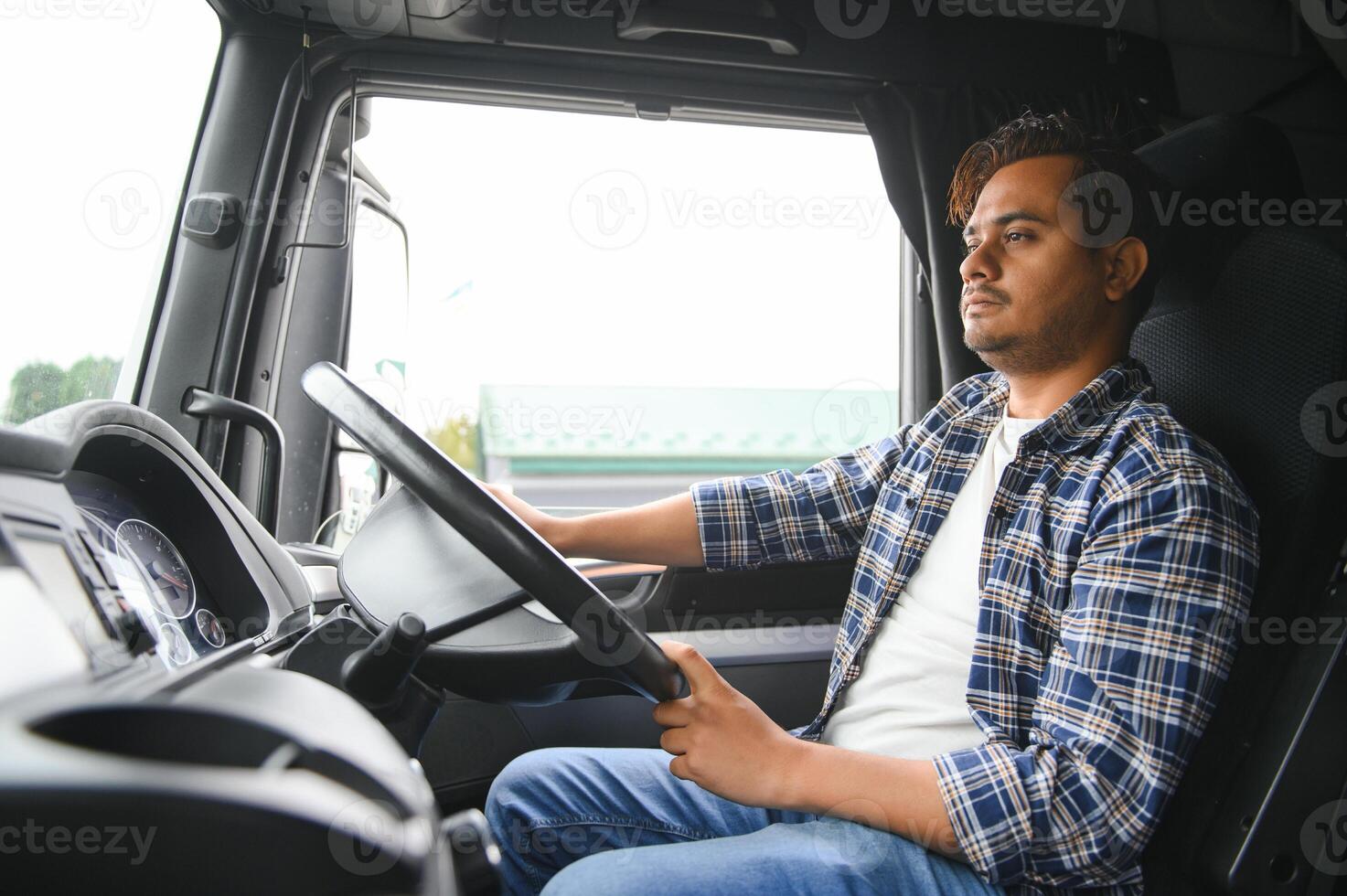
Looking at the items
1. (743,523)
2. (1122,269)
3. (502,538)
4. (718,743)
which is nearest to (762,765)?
(718,743)

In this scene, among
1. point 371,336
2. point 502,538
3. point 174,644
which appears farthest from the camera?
point 371,336

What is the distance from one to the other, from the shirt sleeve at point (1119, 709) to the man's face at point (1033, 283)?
344 mm

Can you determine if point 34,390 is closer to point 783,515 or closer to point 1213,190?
point 783,515

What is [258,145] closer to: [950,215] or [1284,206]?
[950,215]

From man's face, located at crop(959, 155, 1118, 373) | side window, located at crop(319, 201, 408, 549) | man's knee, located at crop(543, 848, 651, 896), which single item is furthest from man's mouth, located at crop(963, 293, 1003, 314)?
side window, located at crop(319, 201, 408, 549)

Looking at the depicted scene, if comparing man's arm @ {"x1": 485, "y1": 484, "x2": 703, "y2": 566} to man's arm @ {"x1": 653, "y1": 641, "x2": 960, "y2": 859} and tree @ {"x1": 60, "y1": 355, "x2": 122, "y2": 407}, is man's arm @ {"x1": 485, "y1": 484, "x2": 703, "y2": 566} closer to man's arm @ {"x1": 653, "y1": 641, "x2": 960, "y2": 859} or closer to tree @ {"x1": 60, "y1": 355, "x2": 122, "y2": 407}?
man's arm @ {"x1": 653, "y1": 641, "x2": 960, "y2": 859}

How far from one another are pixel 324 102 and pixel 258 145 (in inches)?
5.9

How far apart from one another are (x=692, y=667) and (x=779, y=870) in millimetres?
222

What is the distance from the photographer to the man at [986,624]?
0.93 m

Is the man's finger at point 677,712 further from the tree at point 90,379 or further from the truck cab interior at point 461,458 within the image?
the tree at point 90,379

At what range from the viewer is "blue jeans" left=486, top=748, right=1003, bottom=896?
93 centimetres

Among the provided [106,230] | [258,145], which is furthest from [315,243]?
[106,230]

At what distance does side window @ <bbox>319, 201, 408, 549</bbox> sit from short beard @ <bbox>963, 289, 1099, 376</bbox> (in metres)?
1.26

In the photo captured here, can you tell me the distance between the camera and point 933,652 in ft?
3.97
